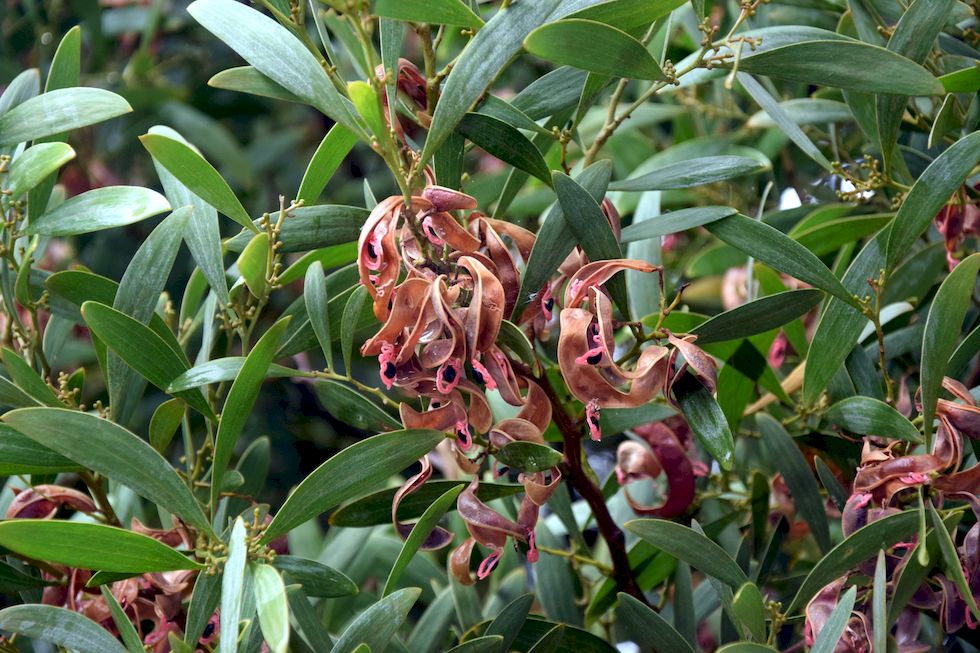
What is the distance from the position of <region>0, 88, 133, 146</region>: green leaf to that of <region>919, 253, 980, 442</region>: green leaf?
477 mm

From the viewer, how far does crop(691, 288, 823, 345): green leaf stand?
0.60m

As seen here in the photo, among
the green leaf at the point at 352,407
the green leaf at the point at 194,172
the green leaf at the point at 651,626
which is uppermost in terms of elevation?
the green leaf at the point at 194,172

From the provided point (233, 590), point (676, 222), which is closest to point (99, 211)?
point (233, 590)

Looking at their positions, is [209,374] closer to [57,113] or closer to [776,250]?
[57,113]

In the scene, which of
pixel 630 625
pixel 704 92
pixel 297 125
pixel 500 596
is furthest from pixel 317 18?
pixel 297 125

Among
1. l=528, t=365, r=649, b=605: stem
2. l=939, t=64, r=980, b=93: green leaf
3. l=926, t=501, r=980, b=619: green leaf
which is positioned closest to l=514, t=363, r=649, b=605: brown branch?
l=528, t=365, r=649, b=605: stem

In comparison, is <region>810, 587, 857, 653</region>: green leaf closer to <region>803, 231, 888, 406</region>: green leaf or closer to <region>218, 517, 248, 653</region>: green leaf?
<region>803, 231, 888, 406</region>: green leaf

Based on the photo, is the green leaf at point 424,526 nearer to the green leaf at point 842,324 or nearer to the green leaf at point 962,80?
the green leaf at point 842,324

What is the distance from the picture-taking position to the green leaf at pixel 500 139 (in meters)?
0.58

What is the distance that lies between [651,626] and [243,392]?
0.28m

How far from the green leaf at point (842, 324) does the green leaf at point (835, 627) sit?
168 millimetres

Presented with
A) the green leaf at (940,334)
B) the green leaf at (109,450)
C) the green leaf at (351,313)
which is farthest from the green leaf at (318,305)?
the green leaf at (940,334)

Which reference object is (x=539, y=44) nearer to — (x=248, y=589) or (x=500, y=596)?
(x=248, y=589)

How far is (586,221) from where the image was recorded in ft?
1.86
